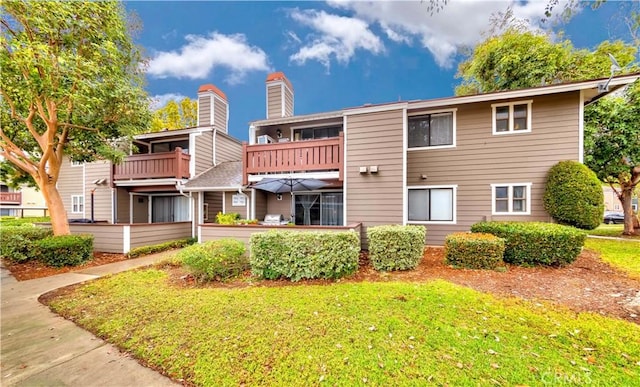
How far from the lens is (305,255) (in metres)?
5.80

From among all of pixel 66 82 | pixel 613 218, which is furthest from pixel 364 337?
pixel 613 218

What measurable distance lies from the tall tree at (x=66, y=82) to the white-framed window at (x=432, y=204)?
10427 millimetres

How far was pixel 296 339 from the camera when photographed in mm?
3312

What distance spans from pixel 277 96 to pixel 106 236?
9.33 meters

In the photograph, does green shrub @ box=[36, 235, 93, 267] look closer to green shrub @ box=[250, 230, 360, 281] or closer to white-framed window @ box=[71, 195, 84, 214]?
green shrub @ box=[250, 230, 360, 281]

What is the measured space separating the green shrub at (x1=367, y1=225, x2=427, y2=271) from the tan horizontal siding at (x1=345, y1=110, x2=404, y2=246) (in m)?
1.62

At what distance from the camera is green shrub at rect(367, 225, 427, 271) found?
6.23 m

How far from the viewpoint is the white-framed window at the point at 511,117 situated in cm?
884

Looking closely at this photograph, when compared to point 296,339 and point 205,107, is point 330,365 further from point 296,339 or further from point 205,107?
point 205,107

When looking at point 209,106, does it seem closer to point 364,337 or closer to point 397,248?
point 397,248

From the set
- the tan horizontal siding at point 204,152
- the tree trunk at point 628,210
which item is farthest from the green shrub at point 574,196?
the tan horizontal siding at point 204,152

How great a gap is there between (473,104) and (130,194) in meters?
16.6

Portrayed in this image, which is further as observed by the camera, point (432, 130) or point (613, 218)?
point (613, 218)

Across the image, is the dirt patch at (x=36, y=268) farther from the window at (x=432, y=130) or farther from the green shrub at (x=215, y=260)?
the window at (x=432, y=130)
